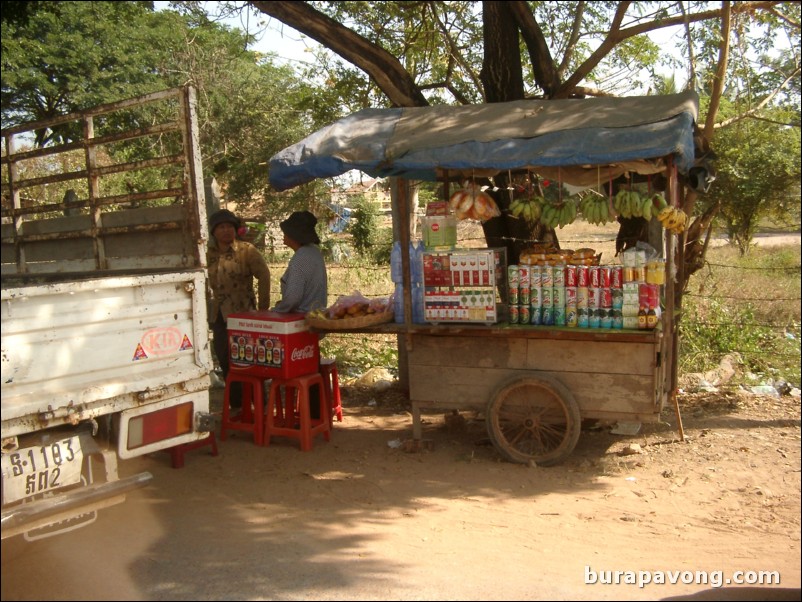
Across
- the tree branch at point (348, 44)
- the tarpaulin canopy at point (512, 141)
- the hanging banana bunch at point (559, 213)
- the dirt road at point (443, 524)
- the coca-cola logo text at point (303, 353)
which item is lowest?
the dirt road at point (443, 524)

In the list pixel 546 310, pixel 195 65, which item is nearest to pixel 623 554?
pixel 546 310

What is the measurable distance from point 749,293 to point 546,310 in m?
6.52

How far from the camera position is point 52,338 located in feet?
11.8

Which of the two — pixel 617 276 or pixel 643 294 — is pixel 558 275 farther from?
pixel 643 294

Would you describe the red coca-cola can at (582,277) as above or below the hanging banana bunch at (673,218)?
below

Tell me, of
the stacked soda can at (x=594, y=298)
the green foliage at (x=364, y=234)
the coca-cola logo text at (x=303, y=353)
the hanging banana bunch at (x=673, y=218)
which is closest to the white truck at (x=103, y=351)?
the coca-cola logo text at (x=303, y=353)

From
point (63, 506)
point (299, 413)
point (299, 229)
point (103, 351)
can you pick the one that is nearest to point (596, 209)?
point (299, 229)

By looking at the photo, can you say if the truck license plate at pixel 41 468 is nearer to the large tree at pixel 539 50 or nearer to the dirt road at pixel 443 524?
the dirt road at pixel 443 524

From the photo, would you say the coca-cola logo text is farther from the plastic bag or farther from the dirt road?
the plastic bag

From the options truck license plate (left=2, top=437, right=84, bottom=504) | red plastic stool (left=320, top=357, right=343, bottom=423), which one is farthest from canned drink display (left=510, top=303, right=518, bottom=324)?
truck license plate (left=2, top=437, right=84, bottom=504)

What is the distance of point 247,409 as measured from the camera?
6.19 metres

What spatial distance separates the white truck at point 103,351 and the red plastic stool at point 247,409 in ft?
4.50

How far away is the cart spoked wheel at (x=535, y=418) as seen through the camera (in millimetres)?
5250

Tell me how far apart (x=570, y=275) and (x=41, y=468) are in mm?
3526
